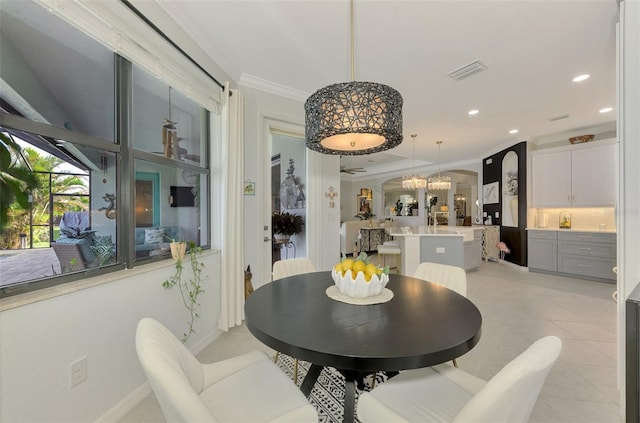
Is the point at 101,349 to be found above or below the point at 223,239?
below

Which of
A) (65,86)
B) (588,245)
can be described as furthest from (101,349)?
(588,245)

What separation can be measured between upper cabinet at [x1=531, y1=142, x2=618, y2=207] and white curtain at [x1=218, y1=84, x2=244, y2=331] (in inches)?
228

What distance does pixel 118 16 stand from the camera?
5.06 feet

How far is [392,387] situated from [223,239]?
6.42 ft

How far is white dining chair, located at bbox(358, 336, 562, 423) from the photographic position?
28.7 inches

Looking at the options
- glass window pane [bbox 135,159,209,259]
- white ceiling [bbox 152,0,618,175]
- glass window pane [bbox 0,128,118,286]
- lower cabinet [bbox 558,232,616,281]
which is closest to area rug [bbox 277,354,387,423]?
glass window pane [bbox 135,159,209,259]

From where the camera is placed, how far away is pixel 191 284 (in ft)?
7.25

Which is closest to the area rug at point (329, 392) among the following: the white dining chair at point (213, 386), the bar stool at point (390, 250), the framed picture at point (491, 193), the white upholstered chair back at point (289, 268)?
the white dining chair at point (213, 386)

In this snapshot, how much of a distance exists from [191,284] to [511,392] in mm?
2194

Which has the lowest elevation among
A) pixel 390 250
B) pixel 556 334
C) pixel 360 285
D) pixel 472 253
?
pixel 556 334

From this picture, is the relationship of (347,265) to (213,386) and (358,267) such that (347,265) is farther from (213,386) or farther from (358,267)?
(213,386)

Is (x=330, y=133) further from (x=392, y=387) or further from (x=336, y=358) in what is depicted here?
(x=392, y=387)

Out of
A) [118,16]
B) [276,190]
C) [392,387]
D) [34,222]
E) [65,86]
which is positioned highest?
[118,16]

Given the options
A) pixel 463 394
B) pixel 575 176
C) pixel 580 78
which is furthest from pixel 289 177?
pixel 575 176
